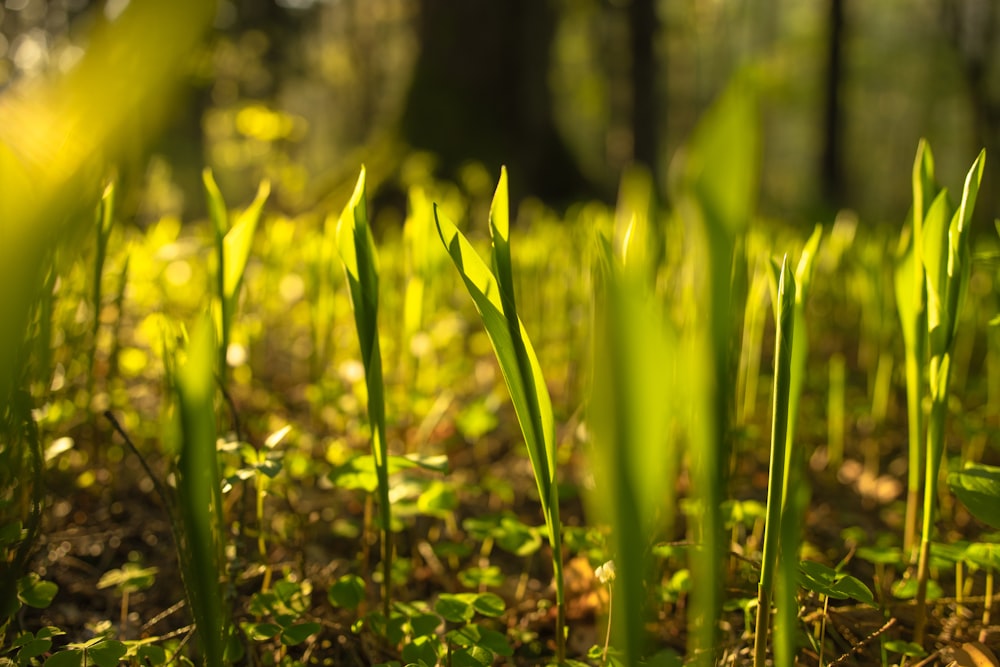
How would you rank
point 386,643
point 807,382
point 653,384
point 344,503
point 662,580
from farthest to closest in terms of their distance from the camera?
1. point 807,382
2. point 344,503
3. point 662,580
4. point 386,643
5. point 653,384

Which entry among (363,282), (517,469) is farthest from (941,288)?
(517,469)

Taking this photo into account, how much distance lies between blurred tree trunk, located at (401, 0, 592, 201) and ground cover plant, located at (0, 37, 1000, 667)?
2957 millimetres

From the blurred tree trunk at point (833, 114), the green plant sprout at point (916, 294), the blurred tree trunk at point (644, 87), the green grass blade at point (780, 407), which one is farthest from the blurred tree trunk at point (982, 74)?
the green grass blade at point (780, 407)

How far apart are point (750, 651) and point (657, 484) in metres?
0.45

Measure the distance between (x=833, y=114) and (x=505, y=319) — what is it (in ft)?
26.7

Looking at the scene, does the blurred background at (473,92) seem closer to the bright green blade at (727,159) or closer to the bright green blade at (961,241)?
the bright green blade at (727,159)

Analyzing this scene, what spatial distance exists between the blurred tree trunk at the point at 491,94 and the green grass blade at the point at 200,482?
407cm

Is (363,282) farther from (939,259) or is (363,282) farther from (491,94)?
(491,94)

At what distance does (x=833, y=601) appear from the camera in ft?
2.92

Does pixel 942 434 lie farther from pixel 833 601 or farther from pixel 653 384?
pixel 653 384

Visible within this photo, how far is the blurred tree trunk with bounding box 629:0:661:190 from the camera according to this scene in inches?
253

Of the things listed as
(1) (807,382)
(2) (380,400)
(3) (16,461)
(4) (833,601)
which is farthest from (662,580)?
(1) (807,382)

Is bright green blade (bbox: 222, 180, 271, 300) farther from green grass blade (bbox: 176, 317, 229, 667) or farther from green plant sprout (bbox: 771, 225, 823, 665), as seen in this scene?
green plant sprout (bbox: 771, 225, 823, 665)

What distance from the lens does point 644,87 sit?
6594mm
